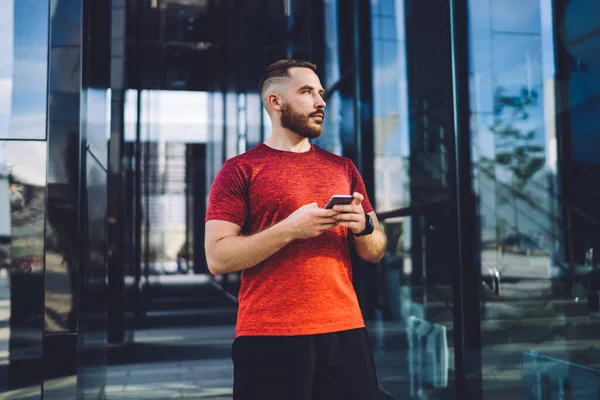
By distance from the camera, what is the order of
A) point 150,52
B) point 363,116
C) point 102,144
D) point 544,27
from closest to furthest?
point 544,27 → point 102,144 → point 363,116 → point 150,52

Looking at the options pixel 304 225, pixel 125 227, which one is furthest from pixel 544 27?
pixel 125 227

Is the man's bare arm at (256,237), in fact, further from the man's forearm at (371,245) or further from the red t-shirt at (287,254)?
the man's forearm at (371,245)

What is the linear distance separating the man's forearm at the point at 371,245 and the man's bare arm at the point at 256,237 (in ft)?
0.85

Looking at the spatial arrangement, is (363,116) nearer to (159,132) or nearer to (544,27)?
(544,27)

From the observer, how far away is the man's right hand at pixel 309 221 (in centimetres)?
194

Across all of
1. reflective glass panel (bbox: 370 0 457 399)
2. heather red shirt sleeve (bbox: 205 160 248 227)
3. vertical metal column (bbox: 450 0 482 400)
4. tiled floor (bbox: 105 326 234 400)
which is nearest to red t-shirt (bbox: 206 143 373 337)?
heather red shirt sleeve (bbox: 205 160 248 227)

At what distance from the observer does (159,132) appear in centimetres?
1444

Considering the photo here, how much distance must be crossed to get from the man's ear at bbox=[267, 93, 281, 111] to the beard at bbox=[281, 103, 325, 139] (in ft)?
0.08

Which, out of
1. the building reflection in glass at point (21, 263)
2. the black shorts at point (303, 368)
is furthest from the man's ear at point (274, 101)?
the building reflection in glass at point (21, 263)

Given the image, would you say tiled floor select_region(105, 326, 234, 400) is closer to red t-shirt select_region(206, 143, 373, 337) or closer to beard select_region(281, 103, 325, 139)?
red t-shirt select_region(206, 143, 373, 337)

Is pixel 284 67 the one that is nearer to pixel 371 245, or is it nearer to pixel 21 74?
pixel 371 245

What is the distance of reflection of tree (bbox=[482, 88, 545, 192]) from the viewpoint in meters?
4.17

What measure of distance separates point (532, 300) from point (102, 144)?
348 cm

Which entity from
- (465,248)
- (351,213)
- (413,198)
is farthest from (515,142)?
(351,213)
